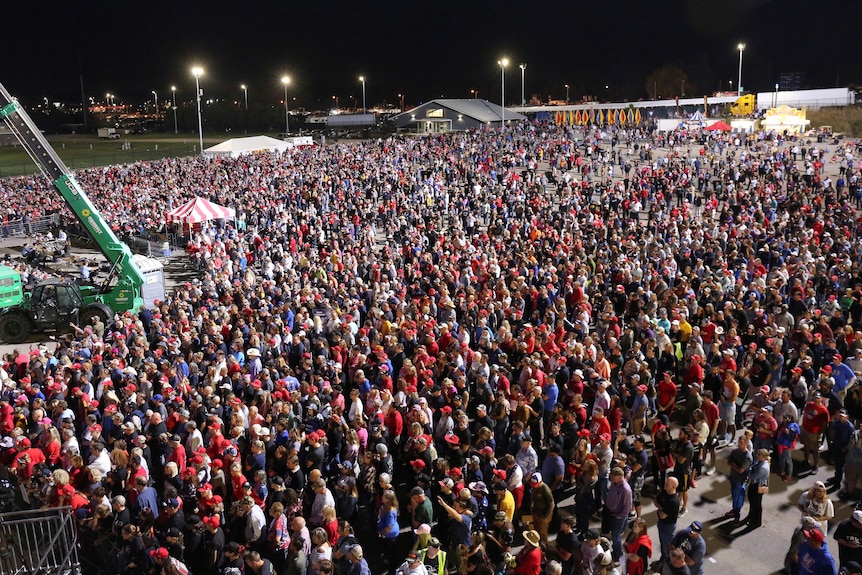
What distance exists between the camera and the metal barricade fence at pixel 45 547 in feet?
25.2

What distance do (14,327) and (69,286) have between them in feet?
4.96

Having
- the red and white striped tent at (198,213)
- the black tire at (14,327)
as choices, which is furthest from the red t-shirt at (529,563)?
the red and white striped tent at (198,213)

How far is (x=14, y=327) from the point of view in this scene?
659 inches

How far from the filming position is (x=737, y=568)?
788 cm

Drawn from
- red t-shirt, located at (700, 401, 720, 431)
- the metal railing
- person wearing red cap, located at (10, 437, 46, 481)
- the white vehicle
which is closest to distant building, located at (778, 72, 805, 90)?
the white vehicle

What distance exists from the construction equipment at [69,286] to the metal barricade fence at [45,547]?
9.09m

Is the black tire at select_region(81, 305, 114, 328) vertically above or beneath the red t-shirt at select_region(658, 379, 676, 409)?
above

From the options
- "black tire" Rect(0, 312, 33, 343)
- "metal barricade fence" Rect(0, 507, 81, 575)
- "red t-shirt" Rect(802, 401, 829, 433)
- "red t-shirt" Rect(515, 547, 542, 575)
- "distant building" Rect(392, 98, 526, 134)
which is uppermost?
"distant building" Rect(392, 98, 526, 134)

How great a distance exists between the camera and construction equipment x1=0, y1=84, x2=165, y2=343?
16703mm

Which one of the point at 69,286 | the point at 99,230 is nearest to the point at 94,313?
the point at 69,286

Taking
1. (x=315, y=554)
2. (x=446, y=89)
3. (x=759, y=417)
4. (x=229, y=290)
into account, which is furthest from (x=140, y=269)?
(x=446, y=89)

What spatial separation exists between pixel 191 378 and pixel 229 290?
5761mm

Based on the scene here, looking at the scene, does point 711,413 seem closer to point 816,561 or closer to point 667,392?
point 667,392

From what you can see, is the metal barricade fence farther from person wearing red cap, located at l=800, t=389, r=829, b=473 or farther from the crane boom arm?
the crane boom arm
